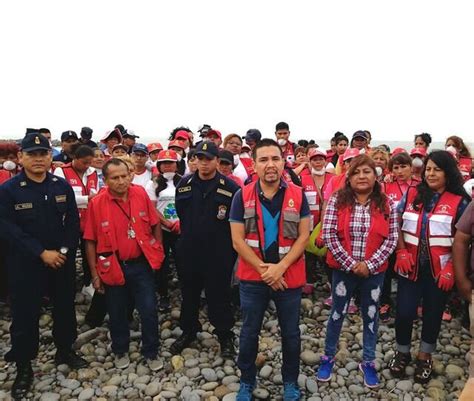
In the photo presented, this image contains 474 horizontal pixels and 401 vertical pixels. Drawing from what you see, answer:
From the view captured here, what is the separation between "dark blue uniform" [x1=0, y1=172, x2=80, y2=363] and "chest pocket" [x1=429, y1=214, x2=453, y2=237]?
13.3 ft

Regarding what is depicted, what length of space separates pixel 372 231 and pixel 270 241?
1180 mm

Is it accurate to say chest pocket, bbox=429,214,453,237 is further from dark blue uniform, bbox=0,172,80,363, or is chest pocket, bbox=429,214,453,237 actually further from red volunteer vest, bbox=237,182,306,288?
dark blue uniform, bbox=0,172,80,363

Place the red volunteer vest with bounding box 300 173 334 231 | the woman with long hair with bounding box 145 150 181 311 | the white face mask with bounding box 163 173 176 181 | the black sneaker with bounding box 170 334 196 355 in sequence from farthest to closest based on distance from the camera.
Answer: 1. the red volunteer vest with bounding box 300 173 334 231
2. the white face mask with bounding box 163 173 176 181
3. the woman with long hair with bounding box 145 150 181 311
4. the black sneaker with bounding box 170 334 196 355

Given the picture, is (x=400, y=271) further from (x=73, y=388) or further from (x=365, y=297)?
(x=73, y=388)

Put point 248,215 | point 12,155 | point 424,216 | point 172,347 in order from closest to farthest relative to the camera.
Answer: point 248,215 < point 424,216 < point 172,347 < point 12,155

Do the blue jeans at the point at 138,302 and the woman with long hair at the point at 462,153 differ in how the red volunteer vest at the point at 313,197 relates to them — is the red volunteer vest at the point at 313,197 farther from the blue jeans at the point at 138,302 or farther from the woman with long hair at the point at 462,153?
the woman with long hair at the point at 462,153

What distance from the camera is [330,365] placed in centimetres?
433

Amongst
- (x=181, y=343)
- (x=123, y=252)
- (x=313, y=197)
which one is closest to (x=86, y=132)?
(x=123, y=252)

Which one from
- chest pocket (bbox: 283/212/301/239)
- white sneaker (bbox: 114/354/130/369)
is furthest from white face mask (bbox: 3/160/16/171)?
chest pocket (bbox: 283/212/301/239)

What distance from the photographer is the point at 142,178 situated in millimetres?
6492

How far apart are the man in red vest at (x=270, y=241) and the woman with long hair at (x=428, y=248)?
1312 millimetres

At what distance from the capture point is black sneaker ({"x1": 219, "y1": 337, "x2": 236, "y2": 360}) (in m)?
4.75

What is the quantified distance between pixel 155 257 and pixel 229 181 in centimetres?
132

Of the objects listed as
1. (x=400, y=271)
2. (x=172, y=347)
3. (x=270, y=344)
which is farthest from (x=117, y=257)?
(x=400, y=271)
